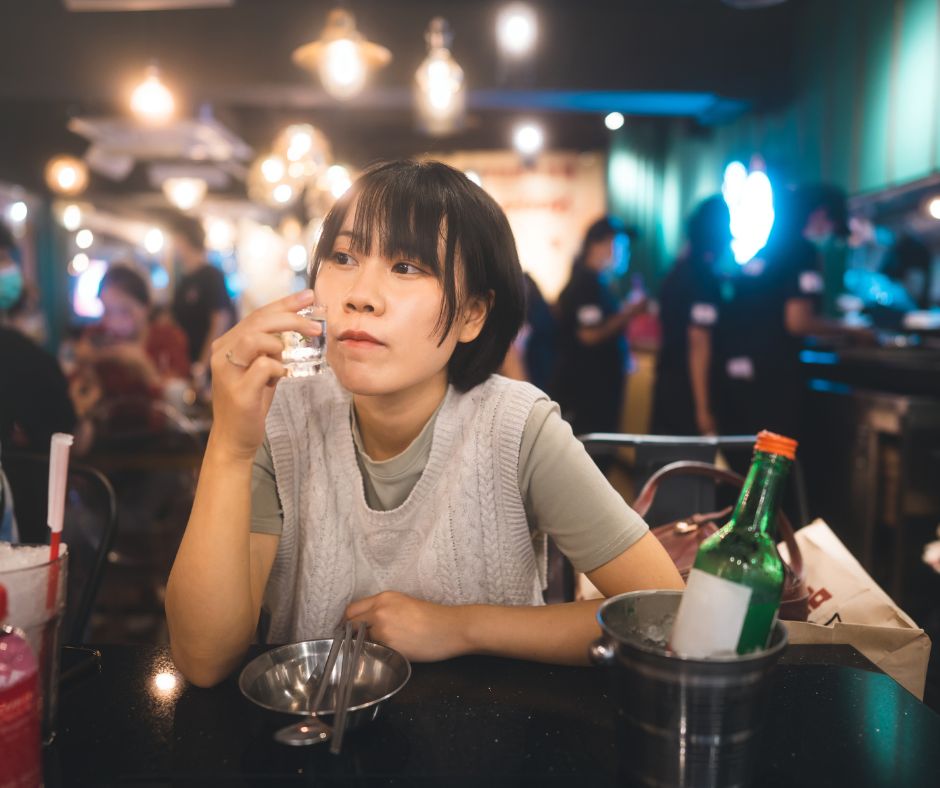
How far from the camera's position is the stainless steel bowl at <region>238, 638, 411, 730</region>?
919 millimetres

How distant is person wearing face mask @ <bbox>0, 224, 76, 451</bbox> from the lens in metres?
2.22

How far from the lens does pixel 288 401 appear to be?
1396mm

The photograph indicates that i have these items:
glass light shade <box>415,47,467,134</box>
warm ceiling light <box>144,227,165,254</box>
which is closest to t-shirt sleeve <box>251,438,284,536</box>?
glass light shade <box>415,47,467,134</box>

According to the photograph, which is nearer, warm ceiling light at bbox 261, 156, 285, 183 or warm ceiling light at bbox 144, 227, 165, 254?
warm ceiling light at bbox 261, 156, 285, 183

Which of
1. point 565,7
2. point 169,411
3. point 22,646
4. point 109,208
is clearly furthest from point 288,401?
point 109,208

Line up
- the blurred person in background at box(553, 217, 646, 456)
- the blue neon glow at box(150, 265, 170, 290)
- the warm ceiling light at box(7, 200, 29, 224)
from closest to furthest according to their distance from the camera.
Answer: the blurred person in background at box(553, 217, 646, 456) → the warm ceiling light at box(7, 200, 29, 224) → the blue neon glow at box(150, 265, 170, 290)

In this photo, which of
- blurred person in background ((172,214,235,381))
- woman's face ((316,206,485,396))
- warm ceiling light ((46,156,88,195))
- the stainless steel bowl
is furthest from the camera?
warm ceiling light ((46,156,88,195))

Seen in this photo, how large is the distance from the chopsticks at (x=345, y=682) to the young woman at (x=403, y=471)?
12cm

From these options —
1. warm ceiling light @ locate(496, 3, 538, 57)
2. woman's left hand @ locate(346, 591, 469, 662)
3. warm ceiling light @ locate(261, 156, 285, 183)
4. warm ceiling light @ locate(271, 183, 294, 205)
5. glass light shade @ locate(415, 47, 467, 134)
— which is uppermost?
warm ceiling light @ locate(496, 3, 538, 57)

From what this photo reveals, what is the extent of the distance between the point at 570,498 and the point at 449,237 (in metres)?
0.44

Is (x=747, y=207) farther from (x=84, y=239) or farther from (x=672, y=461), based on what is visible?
(x=84, y=239)

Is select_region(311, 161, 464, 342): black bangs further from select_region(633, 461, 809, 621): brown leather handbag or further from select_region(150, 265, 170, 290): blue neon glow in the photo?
select_region(150, 265, 170, 290): blue neon glow

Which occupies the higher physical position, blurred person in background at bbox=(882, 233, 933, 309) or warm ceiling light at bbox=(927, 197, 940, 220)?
warm ceiling light at bbox=(927, 197, 940, 220)

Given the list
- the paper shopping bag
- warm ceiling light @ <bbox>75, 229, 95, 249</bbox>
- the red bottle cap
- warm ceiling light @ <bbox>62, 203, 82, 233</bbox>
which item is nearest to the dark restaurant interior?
the paper shopping bag
